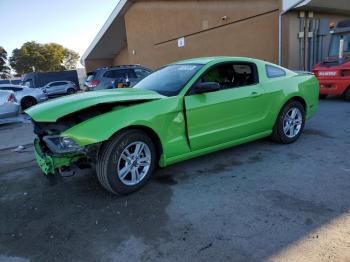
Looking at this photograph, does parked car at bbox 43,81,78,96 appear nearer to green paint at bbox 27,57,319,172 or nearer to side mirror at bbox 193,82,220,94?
green paint at bbox 27,57,319,172

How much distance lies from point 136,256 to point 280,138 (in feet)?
11.2

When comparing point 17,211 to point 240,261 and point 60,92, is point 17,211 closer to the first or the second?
point 240,261

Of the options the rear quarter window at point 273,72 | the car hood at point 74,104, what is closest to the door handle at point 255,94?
the rear quarter window at point 273,72

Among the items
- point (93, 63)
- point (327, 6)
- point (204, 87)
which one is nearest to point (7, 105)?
point (204, 87)

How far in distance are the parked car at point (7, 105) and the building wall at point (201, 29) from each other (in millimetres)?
9234

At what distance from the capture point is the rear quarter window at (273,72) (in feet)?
16.3

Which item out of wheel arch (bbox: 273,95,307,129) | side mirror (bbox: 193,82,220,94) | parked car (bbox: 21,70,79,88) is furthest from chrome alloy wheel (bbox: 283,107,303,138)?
parked car (bbox: 21,70,79,88)

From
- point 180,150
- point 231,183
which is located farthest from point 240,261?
point 180,150

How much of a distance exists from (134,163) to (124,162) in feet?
0.40

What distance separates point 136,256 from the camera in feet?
8.38

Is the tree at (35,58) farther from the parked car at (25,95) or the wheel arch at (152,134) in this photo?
the wheel arch at (152,134)

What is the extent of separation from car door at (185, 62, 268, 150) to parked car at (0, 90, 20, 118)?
8.18 metres

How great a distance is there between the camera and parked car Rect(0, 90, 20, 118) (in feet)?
33.0

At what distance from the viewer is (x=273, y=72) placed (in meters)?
5.03
